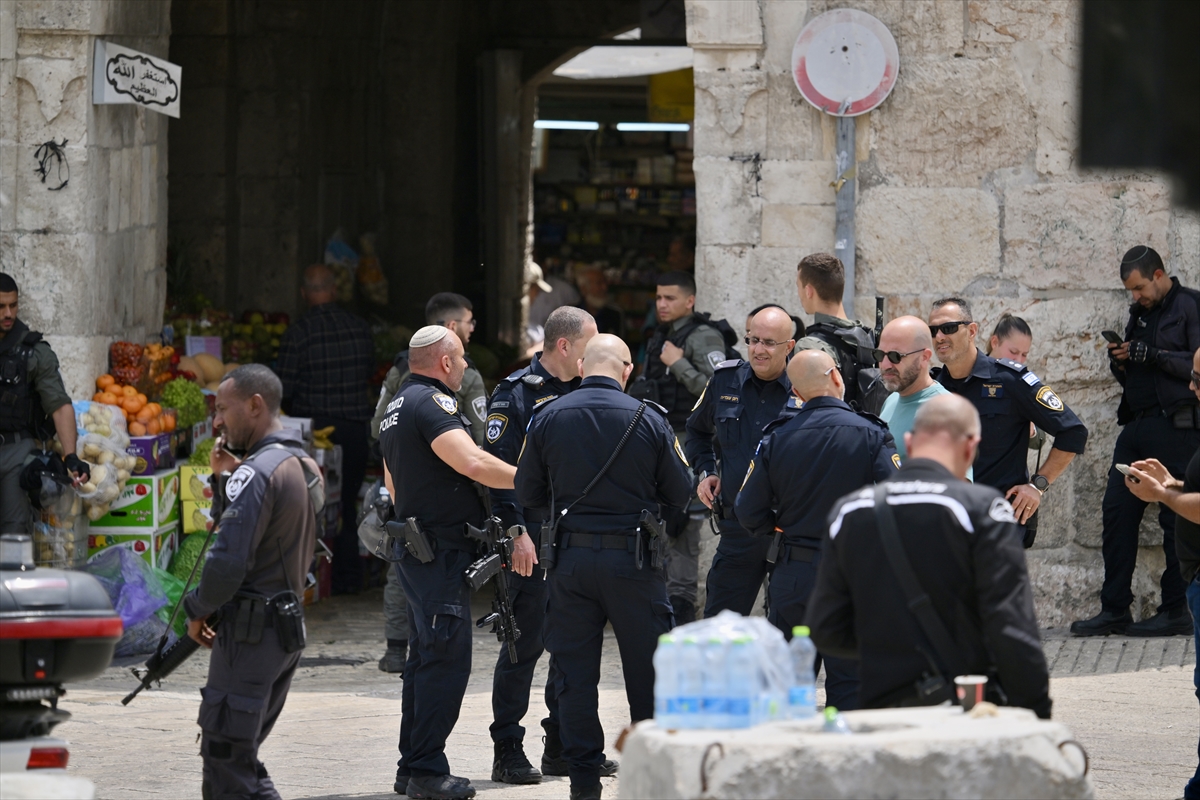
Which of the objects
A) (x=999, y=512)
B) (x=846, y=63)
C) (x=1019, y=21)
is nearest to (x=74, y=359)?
(x=846, y=63)

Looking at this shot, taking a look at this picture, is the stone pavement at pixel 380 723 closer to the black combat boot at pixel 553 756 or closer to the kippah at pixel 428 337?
the black combat boot at pixel 553 756

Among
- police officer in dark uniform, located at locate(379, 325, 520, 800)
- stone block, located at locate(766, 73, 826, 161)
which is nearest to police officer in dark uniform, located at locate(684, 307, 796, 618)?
police officer in dark uniform, located at locate(379, 325, 520, 800)

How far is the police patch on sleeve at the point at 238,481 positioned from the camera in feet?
16.1

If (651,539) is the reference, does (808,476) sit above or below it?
above

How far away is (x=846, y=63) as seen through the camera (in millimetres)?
8430

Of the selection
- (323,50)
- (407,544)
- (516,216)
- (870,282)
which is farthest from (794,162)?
(516,216)

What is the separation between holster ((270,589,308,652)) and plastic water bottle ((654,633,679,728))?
168cm

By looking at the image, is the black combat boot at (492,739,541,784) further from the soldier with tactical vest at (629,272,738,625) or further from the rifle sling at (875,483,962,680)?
the rifle sling at (875,483,962,680)

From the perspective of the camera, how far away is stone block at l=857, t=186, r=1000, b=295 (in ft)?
27.9

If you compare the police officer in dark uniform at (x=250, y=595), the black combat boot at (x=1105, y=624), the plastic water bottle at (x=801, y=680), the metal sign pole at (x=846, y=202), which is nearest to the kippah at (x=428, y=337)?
the police officer in dark uniform at (x=250, y=595)

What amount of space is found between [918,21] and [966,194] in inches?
38.2

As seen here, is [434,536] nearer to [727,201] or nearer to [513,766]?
[513,766]

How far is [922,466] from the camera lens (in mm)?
3947

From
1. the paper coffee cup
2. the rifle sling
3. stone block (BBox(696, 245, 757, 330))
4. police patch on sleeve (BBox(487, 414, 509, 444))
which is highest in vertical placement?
stone block (BBox(696, 245, 757, 330))
